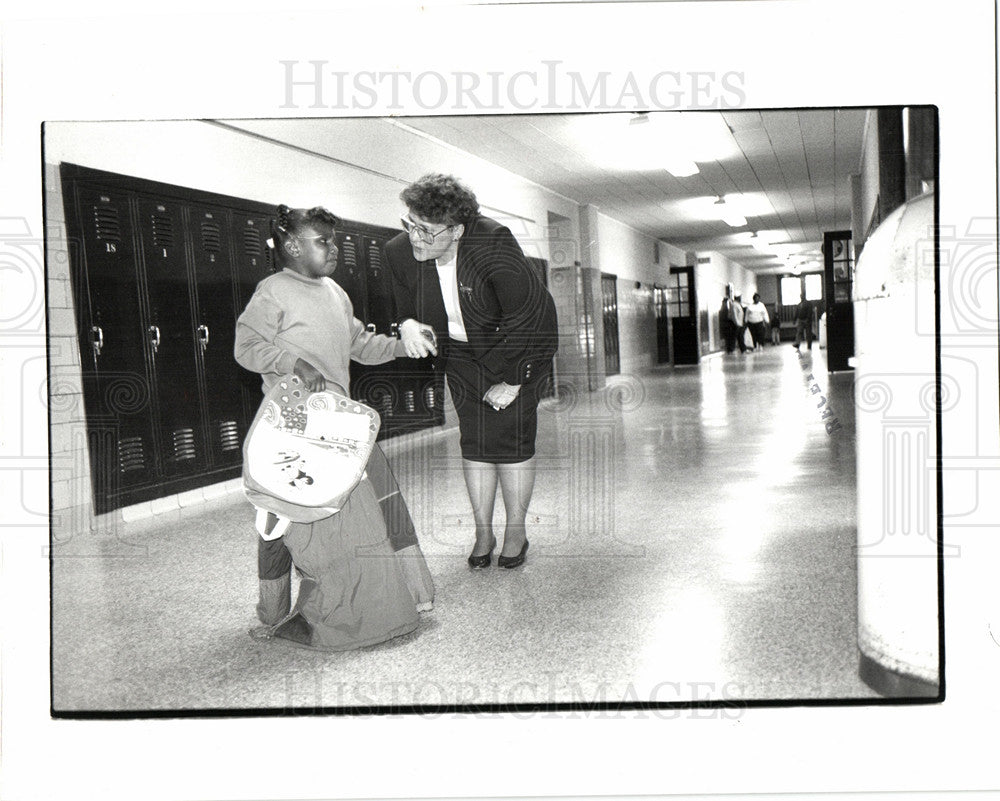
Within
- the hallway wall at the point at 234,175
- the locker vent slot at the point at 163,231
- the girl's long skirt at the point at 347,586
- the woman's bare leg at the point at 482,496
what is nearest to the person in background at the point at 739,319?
the hallway wall at the point at 234,175

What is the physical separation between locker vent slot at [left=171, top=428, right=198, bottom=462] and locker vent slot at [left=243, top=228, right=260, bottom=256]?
1.36ft

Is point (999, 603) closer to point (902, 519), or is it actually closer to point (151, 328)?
point (902, 519)

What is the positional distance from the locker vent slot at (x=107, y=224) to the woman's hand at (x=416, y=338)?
26.3 inches

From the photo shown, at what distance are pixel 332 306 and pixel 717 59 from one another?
93 cm

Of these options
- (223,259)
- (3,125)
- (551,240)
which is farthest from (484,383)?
(3,125)

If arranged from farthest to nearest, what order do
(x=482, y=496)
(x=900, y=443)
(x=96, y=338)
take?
(x=482, y=496) → (x=96, y=338) → (x=900, y=443)

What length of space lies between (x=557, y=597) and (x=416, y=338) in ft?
2.20

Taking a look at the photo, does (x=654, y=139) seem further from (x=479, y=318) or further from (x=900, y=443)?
(x=900, y=443)

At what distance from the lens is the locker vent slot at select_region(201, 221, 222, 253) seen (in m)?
1.94

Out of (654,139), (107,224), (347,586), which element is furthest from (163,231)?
(654,139)

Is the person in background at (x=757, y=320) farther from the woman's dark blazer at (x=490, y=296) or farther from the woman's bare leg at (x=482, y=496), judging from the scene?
the woman's bare leg at (x=482, y=496)

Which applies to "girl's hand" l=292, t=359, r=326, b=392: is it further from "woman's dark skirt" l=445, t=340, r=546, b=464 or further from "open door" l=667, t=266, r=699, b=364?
"open door" l=667, t=266, r=699, b=364

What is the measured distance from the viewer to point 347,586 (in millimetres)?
1942

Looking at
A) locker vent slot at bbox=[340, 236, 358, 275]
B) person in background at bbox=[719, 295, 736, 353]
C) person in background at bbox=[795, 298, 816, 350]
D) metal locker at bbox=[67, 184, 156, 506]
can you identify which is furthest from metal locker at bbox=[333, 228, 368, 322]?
person in background at bbox=[795, 298, 816, 350]
